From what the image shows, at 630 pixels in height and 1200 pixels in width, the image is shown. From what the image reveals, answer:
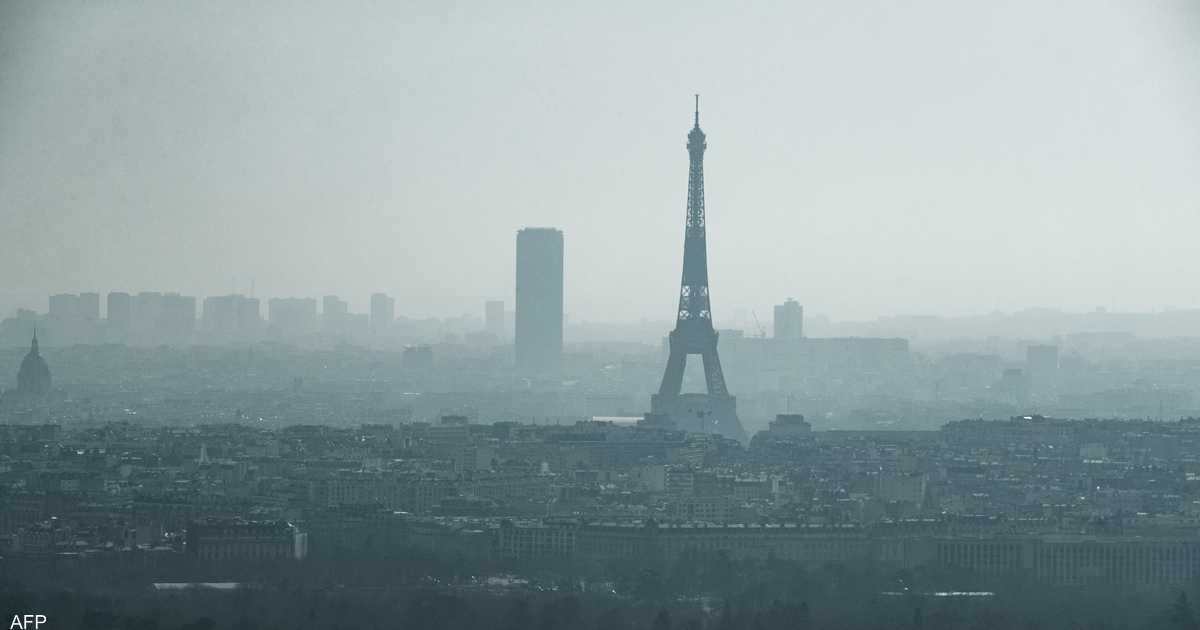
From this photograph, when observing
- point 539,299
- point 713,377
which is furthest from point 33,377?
point 539,299

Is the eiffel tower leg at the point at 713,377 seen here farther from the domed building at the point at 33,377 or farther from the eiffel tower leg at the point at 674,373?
the domed building at the point at 33,377

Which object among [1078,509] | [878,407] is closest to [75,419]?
[878,407]

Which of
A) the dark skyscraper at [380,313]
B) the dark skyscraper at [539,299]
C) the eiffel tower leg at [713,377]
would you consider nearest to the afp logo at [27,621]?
the eiffel tower leg at [713,377]

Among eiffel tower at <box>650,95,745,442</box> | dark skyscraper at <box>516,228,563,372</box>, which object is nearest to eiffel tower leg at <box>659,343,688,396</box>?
eiffel tower at <box>650,95,745,442</box>

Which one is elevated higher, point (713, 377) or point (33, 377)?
point (33, 377)

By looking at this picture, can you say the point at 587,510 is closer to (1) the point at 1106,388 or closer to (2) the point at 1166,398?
(2) the point at 1166,398

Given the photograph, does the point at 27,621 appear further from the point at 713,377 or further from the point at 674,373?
the point at 674,373

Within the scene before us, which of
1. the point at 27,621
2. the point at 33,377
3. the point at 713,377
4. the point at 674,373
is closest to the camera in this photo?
the point at 27,621
